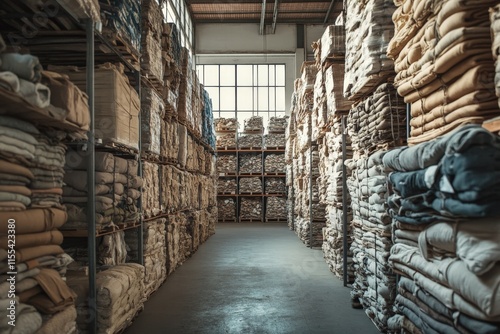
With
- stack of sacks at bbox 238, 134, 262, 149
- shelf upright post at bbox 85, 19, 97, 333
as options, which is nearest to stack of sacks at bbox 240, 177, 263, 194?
stack of sacks at bbox 238, 134, 262, 149

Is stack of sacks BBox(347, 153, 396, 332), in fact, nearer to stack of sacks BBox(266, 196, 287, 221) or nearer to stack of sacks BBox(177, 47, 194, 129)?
stack of sacks BBox(177, 47, 194, 129)

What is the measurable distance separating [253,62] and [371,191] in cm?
1727

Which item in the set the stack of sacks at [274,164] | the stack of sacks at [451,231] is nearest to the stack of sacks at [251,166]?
the stack of sacks at [274,164]

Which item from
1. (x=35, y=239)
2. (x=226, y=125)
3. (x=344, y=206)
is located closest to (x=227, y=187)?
(x=226, y=125)

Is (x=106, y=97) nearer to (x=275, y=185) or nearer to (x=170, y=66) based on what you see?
(x=170, y=66)

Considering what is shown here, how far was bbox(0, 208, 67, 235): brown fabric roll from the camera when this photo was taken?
2.84m

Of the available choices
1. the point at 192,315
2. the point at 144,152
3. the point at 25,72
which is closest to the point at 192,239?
the point at 144,152

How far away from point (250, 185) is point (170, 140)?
444 inches

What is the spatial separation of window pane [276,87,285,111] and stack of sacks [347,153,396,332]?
1569 cm

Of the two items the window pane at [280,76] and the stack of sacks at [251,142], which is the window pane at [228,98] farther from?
the stack of sacks at [251,142]

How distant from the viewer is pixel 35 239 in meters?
3.17

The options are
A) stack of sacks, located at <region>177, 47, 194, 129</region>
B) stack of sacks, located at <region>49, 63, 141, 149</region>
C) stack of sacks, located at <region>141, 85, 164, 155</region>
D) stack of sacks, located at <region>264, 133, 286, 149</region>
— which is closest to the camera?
stack of sacks, located at <region>49, 63, 141, 149</region>

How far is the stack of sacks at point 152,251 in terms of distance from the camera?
6223 mm

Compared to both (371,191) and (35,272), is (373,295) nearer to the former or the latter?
(371,191)
